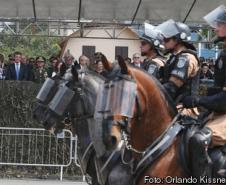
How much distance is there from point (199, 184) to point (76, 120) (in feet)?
7.80

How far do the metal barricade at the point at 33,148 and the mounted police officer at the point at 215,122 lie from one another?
7502 millimetres

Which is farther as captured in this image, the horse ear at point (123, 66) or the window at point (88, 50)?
the window at point (88, 50)

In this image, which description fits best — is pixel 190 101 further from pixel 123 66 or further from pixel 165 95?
pixel 123 66

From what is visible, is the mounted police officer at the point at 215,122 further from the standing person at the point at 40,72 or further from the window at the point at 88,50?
the window at the point at 88,50

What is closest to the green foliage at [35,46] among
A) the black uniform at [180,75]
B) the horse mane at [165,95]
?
the black uniform at [180,75]

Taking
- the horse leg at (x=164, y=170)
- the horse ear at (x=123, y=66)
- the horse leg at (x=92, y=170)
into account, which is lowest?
the horse leg at (x=92, y=170)

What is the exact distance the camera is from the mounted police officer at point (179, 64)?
6500 mm

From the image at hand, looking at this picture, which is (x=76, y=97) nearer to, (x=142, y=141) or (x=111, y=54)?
(x=142, y=141)

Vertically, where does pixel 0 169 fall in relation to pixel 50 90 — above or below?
below

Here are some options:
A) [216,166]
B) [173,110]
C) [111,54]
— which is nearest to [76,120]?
[173,110]

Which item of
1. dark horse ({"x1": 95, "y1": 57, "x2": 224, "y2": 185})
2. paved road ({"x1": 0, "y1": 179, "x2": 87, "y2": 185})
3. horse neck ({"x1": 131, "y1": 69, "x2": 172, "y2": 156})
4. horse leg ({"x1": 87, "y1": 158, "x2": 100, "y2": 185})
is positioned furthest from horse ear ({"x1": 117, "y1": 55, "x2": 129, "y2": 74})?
paved road ({"x1": 0, "y1": 179, "x2": 87, "y2": 185})

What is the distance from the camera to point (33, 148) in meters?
13.5

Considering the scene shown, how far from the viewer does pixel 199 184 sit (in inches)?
224

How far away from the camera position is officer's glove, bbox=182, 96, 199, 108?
6059 mm
